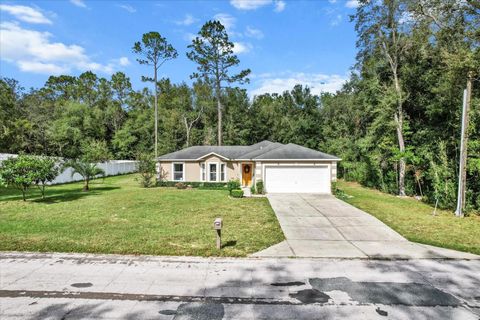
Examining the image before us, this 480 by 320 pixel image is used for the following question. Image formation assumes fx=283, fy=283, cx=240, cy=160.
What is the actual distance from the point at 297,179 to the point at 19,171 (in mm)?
15487

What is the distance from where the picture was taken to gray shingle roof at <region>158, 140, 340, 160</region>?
19141 millimetres

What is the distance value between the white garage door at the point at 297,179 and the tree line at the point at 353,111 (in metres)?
5.08

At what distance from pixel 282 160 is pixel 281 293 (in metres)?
13.8

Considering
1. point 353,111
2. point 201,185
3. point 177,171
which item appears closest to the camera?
point 201,185

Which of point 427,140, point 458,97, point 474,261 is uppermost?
point 458,97

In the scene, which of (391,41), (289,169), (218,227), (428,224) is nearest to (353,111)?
(391,41)

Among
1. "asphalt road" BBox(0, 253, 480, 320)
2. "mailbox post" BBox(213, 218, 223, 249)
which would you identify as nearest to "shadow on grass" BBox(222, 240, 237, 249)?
"mailbox post" BBox(213, 218, 223, 249)

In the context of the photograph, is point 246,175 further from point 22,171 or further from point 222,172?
point 22,171

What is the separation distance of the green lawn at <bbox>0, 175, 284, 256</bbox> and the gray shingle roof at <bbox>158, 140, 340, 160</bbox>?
4585 millimetres

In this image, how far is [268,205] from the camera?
14891 millimetres

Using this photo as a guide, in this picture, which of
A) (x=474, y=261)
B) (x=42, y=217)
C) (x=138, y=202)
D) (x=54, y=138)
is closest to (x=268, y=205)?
(x=138, y=202)

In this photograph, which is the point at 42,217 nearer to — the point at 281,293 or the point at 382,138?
the point at 281,293

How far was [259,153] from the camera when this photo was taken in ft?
74.3

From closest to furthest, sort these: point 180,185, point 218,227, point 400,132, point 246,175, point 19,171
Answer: point 218,227, point 19,171, point 400,132, point 180,185, point 246,175
